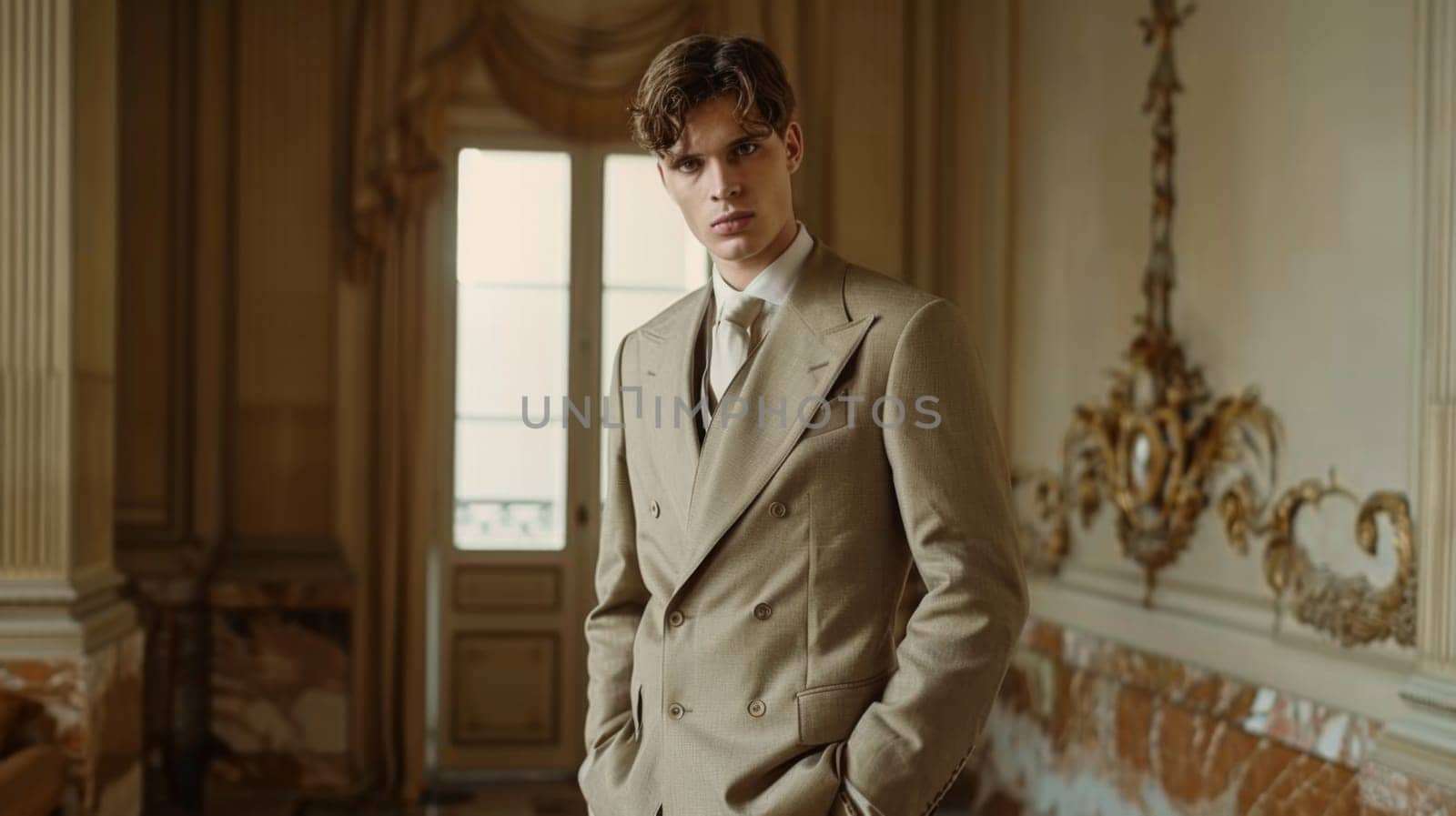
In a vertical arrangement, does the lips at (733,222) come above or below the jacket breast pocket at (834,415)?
above

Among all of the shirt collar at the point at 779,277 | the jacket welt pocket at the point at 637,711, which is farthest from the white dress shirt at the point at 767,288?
the jacket welt pocket at the point at 637,711

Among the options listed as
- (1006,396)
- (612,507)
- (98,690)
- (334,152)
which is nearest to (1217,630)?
(1006,396)

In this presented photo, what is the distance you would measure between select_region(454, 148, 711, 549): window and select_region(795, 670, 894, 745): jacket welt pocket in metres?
4.14

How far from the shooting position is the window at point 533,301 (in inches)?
220

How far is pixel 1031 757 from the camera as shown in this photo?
4684 mm

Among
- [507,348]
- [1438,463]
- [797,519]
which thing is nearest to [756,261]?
[797,519]

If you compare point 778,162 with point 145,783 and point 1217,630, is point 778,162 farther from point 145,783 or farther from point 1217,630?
point 145,783

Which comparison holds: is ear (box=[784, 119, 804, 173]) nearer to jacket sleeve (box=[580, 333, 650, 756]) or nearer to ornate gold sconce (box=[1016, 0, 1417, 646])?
jacket sleeve (box=[580, 333, 650, 756])

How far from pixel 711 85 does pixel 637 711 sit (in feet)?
2.45

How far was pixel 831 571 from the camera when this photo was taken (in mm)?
1480

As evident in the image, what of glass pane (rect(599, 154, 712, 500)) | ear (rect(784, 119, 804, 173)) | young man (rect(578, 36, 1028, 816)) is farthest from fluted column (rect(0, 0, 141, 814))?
ear (rect(784, 119, 804, 173))

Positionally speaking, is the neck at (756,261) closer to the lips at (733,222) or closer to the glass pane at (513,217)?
the lips at (733,222)

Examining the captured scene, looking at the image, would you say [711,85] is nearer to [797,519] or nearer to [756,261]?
[756,261]

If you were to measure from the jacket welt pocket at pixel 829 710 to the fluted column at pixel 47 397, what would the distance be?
2.84m
